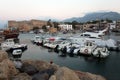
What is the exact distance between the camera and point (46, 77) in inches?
511

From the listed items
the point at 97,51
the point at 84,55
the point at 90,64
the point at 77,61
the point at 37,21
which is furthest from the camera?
the point at 37,21

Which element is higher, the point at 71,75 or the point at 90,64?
the point at 71,75

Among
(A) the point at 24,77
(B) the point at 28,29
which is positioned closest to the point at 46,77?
(A) the point at 24,77

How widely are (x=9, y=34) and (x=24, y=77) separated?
201ft

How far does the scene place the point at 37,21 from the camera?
181875 mm

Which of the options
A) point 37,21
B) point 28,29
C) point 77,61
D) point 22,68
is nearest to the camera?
point 22,68

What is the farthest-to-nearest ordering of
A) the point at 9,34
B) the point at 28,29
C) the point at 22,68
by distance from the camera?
the point at 28,29
the point at 9,34
the point at 22,68

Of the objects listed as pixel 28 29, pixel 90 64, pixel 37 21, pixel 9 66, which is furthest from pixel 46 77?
pixel 37 21

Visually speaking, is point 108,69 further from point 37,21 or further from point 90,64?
point 37,21

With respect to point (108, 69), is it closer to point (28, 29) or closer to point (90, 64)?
point (90, 64)

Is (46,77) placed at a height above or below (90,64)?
above

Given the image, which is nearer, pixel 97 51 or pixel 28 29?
pixel 97 51

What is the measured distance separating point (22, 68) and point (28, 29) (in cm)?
15058

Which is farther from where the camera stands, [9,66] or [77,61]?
[77,61]
